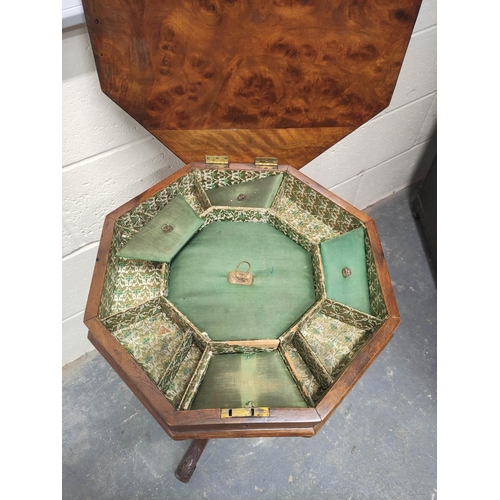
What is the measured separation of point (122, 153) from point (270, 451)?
1.42 metres

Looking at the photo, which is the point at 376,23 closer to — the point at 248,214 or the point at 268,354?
the point at 248,214

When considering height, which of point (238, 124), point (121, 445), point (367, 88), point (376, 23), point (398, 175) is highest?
point (376, 23)

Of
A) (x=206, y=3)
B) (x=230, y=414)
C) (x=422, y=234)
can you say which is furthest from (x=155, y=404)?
(x=422, y=234)

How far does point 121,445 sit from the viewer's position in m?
1.98

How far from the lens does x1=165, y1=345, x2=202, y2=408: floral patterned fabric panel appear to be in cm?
116

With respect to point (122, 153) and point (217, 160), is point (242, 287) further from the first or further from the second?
point (122, 153)

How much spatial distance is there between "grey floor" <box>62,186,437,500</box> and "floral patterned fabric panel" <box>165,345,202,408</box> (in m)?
0.93

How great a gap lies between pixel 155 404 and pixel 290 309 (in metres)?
0.47

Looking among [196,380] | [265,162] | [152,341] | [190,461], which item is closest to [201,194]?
[265,162]

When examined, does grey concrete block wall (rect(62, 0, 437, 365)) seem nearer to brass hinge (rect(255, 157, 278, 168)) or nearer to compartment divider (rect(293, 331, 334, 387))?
brass hinge (rect(255, 157, 278, 168))

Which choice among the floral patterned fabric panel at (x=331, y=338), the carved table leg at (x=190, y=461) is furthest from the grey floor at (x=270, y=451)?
the floral patterned fabric panel at (x=331, y=338)

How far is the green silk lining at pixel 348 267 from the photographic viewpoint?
51.7 inches

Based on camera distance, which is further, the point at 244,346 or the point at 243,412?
the point at 244,346

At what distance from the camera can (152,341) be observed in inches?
49.4
